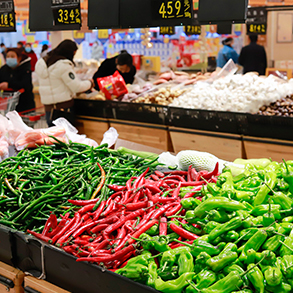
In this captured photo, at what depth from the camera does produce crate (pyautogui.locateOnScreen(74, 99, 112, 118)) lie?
21.4 ft

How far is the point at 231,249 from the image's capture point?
1.77m

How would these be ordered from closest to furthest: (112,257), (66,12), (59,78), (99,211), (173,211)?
(112,257), (173,211), (99,211), (66,12), (59,78)

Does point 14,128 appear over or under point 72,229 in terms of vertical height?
over

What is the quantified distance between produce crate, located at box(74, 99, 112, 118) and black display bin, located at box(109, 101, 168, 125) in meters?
0.14

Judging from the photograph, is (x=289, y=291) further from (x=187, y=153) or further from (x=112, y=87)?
(x=112, y=87)

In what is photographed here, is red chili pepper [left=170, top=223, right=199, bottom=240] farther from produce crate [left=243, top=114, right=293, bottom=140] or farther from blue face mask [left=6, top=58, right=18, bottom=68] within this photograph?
blue face mask [left=6, top=58, right=18, bottom=68]

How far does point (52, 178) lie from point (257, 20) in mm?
5787

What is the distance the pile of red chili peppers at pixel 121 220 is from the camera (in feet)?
6.88

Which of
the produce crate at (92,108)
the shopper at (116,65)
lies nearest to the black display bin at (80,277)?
the produce crate at (92,108)

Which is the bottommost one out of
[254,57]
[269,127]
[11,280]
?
[11,280]

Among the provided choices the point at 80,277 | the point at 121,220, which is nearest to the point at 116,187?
the point at 121,220

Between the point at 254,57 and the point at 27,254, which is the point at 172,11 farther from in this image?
the point at 254,57

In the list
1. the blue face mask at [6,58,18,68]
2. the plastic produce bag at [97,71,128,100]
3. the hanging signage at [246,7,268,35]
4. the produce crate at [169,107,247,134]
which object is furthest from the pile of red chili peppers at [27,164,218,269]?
the blue face mask at [6,58,18,68]

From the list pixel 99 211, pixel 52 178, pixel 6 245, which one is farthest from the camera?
pixel 52 178
